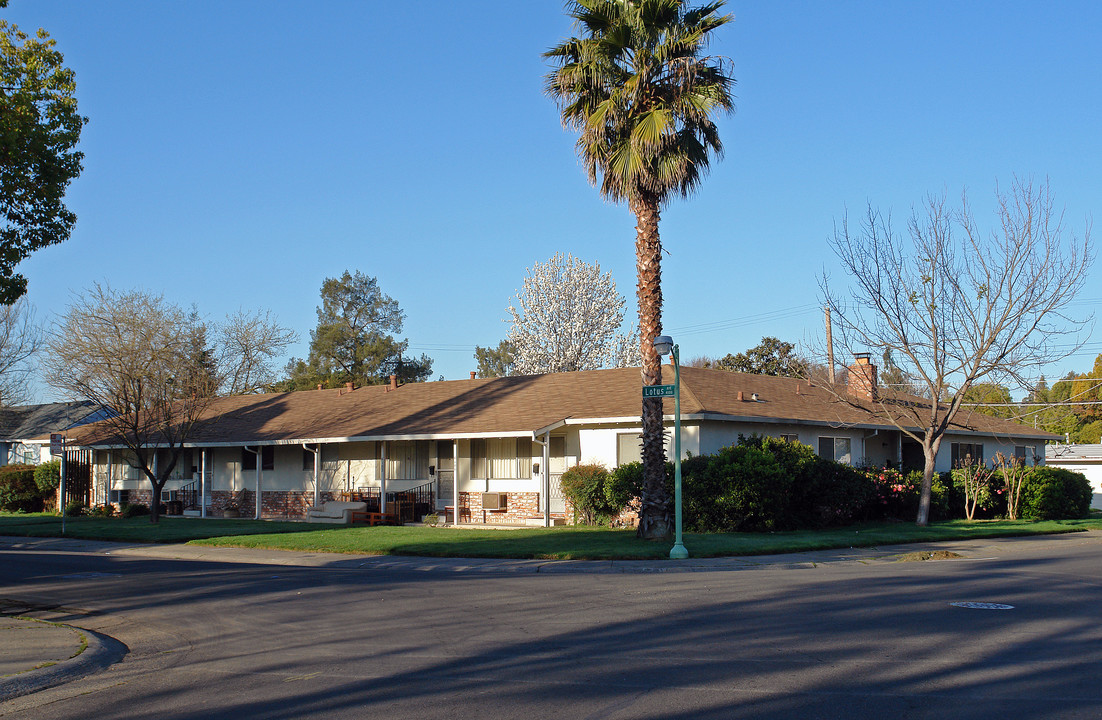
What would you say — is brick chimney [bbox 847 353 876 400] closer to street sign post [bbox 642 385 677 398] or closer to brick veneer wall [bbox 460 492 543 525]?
brick veneer wall [bbox 460 492 543 525]

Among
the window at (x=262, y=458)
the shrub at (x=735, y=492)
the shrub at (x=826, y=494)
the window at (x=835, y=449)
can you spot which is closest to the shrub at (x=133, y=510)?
the window at (x=262, y=458)

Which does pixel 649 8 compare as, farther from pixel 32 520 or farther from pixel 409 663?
pixel 32 520

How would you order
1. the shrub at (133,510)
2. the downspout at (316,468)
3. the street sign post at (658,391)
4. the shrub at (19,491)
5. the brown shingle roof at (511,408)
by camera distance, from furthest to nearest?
the shrub at (19,491) < the shrub at (133,510) < the downspout at (316,468) < the brown shingle roof at (511,408) < the street sign post at (658,391)

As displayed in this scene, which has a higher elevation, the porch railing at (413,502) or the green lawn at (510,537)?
the porch railing at (413,502)

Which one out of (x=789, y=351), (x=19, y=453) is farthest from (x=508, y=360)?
(x=19, y=453)

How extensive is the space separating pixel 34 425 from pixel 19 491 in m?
12.3

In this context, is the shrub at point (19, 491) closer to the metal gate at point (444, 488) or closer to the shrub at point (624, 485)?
the metal gate at point (444, 488)

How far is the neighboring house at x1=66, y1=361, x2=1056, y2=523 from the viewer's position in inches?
1045

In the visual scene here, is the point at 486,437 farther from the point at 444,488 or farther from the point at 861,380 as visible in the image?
the point at 861,380

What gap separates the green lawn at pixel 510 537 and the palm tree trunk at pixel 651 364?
28.3 inches

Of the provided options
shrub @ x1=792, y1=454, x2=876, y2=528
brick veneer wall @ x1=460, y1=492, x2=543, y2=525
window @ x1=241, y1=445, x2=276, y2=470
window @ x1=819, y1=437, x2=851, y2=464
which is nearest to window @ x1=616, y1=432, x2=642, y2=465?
brick veneer wall @ x1=460, y1=492, x2=543, y2=525

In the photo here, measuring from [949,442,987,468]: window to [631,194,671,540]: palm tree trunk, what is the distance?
56.7ft

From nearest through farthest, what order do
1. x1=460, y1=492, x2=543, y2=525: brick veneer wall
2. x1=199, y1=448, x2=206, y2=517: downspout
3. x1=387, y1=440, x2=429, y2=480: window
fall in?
x1=460, y1=492, x2=543, y2=525: brick veneer wall → x1=387, y1=440, x2=429, y2=480: window → x1=199, y1=448, x2=206, y2=517: downspout

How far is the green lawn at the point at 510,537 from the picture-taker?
19500 millimetres
